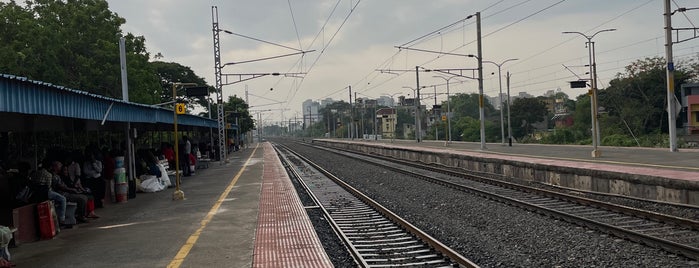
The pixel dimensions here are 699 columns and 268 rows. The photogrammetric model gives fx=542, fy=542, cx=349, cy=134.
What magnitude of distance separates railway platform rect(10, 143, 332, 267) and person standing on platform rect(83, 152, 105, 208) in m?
0.37

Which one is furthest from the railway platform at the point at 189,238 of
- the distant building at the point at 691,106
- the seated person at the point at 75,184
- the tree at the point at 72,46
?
the distant building at the point at 691,106

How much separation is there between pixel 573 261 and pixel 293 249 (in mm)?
3909

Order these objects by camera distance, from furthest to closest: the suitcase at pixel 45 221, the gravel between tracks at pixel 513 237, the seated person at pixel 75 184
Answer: the seated person at pixel 75 184 → the suitcase at pixel 45 221 → the gravel between tracks at pixel 513 237

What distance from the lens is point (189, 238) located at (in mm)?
9086

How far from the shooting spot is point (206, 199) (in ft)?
48.5

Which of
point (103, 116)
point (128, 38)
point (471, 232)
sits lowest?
point (471, 232)

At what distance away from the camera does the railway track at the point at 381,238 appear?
741 cm

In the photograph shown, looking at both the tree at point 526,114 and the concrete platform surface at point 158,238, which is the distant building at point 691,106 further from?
the concrete platform surface at point 158,238

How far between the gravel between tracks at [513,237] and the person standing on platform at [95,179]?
7217 millimetres

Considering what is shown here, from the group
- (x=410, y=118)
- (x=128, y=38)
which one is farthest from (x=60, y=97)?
(x=410, y=118)

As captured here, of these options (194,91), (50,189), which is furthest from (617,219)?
(194,91)

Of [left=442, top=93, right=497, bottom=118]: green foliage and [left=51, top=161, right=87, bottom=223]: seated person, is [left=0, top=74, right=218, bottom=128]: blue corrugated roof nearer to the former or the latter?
[left=51, top=161, right=87, bottom=223]: seated person

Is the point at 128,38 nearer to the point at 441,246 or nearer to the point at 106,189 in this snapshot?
the point at 106,189

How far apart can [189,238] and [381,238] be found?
3.23 metres
